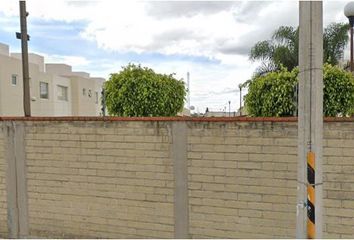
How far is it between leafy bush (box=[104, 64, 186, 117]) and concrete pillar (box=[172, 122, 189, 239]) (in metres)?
1.46

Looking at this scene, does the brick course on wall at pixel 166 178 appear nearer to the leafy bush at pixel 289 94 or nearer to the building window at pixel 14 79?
the leafy bush at pixel 289 94

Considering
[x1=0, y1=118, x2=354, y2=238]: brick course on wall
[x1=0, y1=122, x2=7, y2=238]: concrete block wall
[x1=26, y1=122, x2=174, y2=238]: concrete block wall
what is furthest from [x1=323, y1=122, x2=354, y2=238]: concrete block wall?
[x1=0, y1=122, x2=7, y2=238]: concrete block wall

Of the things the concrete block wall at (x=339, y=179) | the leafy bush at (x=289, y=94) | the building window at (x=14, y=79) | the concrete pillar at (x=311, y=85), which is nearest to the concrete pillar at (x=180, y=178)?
the leafy bush at (x=289, y=94)

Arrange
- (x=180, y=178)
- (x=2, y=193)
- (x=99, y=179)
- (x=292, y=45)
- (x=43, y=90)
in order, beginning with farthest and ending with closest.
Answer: (x=43, y=90) < (x=292, y=45) < (x=2, y=193) < (x=99, y=179) < (x=180, y=178)

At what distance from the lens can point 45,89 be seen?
36.0 metres

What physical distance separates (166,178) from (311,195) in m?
2.66

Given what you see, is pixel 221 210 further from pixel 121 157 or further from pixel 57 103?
pixel 57 103

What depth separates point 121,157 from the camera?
5.58 meters

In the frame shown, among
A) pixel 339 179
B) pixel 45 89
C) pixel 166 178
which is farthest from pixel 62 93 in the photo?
pixel 339 179

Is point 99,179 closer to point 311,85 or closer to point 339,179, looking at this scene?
point 339,179

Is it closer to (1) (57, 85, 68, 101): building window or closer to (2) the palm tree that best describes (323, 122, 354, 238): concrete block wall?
(2) the palm tree

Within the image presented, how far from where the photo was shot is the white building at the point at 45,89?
95.4 feet

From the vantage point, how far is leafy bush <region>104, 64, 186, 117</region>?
658 cm

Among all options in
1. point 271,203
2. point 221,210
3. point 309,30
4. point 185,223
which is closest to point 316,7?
point 309,30
